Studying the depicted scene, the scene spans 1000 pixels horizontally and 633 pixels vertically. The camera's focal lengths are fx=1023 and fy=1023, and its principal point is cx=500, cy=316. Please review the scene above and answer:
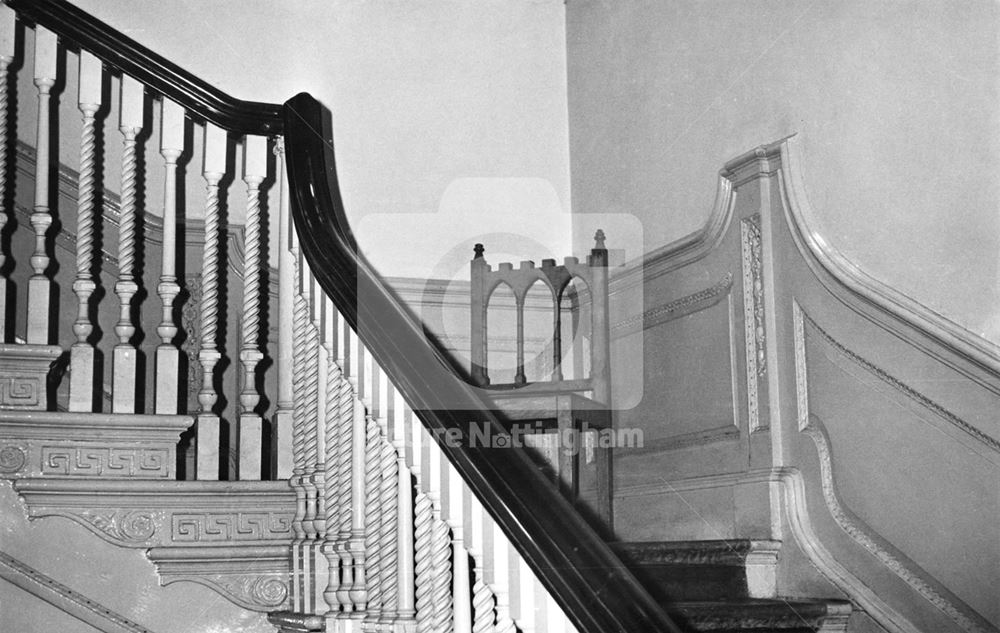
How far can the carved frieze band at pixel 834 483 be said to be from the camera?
92.7 inches

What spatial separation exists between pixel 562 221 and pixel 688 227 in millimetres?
1024

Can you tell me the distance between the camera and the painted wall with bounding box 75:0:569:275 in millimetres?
4012

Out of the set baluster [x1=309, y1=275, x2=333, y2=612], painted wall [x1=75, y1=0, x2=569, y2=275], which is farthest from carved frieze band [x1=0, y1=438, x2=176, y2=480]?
painted wall [x1=75, y1=0, x2=569, y2=275]

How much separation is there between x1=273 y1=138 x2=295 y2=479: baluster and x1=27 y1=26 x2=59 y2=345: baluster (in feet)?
1.76

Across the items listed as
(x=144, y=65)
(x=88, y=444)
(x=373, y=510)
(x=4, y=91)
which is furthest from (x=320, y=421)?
(x=4, y=91)

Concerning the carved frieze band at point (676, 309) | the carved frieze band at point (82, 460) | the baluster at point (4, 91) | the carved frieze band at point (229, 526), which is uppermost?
the baluster at point (4, 91)

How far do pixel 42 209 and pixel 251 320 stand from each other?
1.78ft

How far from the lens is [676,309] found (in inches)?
139

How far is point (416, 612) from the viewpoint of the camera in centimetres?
187

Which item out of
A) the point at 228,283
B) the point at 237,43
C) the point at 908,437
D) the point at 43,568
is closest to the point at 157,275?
the point at 228,283

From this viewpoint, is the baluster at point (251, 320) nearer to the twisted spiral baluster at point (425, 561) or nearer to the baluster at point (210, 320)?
the baluster at point (210, 320)

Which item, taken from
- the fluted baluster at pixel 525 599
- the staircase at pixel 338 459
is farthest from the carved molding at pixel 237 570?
the fluted baluster at pixel 525 599

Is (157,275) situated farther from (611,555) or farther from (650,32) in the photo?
(611,555)

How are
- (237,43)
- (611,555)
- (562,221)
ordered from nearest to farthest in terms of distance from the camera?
(611,555), (237,43), (562,221)
